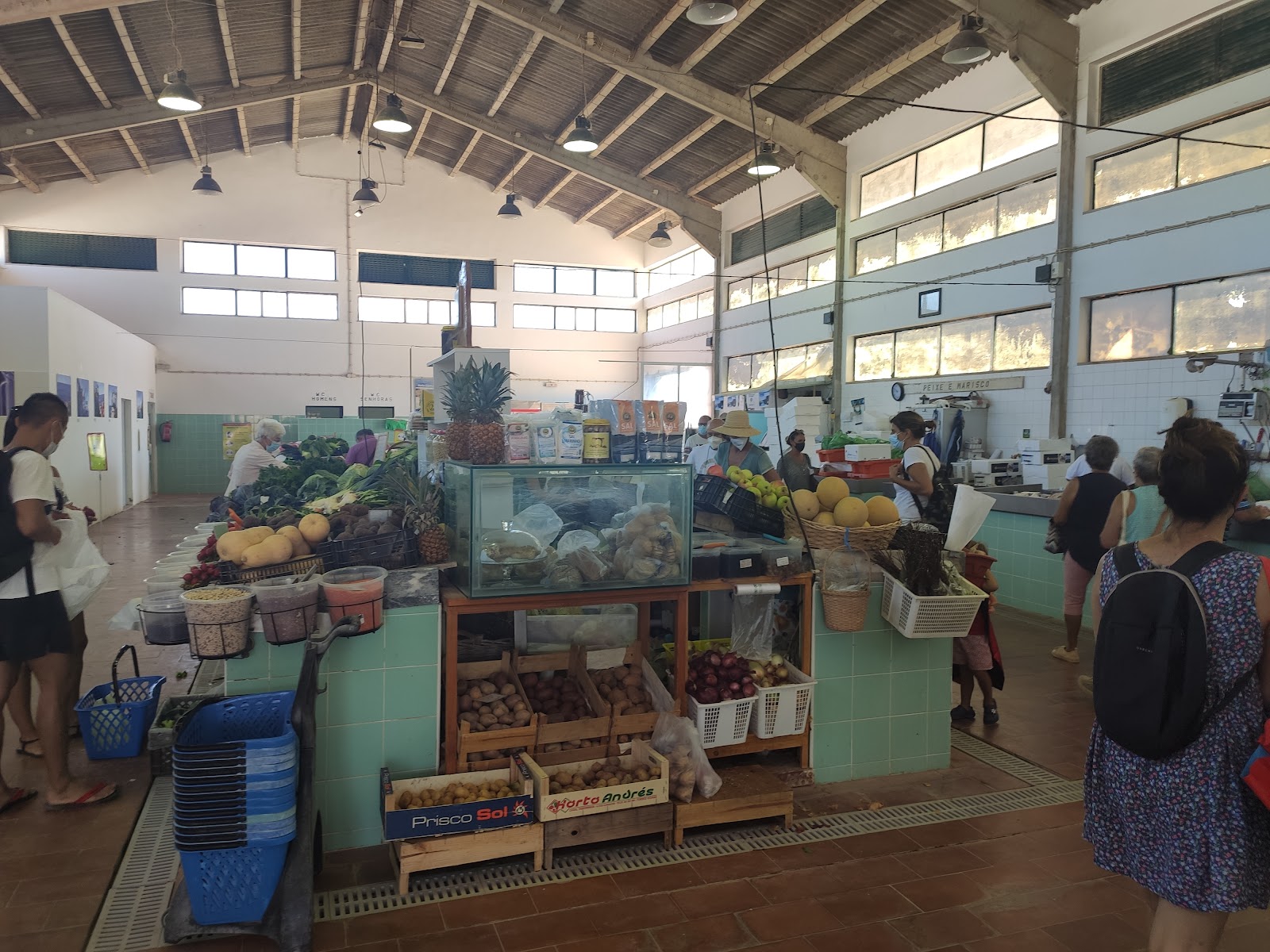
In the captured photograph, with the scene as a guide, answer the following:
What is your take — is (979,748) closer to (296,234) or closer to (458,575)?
(458,575)

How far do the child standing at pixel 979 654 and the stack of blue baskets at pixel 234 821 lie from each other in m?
3.21

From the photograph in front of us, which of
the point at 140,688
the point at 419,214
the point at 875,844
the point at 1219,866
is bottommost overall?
the point at 875,844

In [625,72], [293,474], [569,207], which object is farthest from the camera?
[569,207]

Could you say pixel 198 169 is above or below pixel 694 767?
above

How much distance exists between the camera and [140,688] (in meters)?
4.29

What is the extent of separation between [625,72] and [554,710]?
1065 cm

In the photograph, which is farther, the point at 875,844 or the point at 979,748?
the point at 979,748

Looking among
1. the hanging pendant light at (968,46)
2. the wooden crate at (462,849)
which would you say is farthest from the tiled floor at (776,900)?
the hanging pendant light at (968,46)

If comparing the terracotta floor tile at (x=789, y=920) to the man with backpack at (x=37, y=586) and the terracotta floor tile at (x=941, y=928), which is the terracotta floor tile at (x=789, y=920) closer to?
the terracotta floor tile at (x=941, y=928)

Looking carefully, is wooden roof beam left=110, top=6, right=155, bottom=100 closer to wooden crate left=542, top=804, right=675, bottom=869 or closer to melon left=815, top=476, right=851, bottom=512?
melon left=815, top=476, right=851, bottom=512

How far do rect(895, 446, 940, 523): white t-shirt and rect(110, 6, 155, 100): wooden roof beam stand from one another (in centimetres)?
1012

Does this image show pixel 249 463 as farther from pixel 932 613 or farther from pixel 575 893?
pixel 932 613

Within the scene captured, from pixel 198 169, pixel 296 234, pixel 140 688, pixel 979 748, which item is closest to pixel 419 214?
pixel 296 234

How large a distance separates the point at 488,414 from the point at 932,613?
80.1 inches
